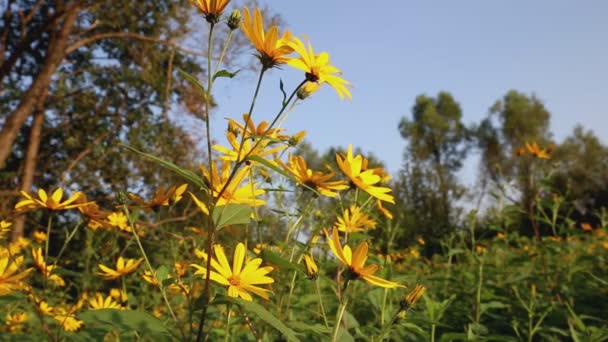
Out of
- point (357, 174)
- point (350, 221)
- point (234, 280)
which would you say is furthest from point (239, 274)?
point (350, 221)

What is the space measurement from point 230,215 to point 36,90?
19.6 feet

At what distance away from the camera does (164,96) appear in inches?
260

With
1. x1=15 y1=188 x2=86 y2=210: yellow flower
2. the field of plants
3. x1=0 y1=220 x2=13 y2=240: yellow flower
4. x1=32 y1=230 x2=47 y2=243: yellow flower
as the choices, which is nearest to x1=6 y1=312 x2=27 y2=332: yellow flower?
the field of plants

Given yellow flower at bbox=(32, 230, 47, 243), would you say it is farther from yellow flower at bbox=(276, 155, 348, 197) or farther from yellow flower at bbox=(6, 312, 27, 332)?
yellow flower at bbox=(276, 155, 348, 197)

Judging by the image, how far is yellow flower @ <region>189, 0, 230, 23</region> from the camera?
27.5 inches

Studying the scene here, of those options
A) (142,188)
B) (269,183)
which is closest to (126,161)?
(142,188)

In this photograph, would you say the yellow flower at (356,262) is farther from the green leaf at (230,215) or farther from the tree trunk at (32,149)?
the tree trunk at (32,149)

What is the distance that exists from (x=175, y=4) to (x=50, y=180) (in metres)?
3.01

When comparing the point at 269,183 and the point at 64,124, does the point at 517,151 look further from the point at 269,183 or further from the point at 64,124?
the point at 64,124

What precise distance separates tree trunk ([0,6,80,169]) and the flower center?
5.84 metres

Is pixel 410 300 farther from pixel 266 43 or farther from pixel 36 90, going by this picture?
pixel 36 90

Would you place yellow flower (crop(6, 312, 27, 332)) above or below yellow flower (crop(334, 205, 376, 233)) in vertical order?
below

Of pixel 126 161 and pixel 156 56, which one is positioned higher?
pixel 156 56

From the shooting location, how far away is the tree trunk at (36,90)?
5.61 metres
